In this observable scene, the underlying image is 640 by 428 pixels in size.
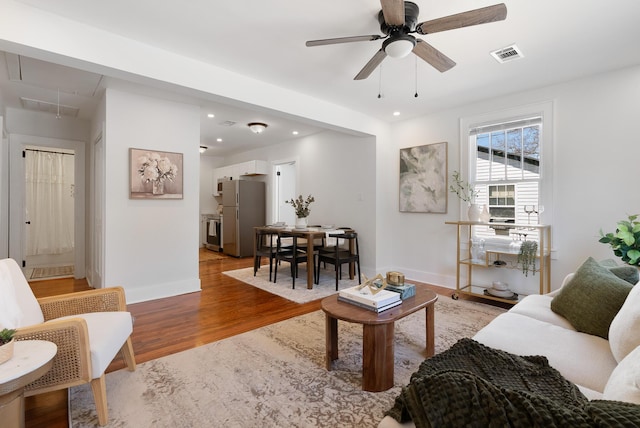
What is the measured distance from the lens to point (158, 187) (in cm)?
376

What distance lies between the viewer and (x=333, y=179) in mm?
5371

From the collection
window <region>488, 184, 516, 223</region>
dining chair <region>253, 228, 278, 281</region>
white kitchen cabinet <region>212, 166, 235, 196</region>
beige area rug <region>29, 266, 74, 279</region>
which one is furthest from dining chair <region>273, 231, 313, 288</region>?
white kitchen cabinet <region>212, 166, 235, 196</region>

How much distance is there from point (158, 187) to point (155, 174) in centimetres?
16

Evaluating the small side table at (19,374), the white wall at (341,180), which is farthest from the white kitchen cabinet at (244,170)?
the small side table at (19,374)

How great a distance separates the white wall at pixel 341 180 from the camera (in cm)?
481

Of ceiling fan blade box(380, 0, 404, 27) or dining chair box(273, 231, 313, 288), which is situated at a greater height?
ceiling fan blade box(380, 0, 404, 27)

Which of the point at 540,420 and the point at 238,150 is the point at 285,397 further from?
the point at 238,150

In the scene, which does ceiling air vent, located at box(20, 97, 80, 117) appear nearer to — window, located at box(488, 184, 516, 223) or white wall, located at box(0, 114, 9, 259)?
white wall, located at box(0, 114, 9, 259)

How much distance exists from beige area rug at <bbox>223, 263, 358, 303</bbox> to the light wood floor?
0.51ft

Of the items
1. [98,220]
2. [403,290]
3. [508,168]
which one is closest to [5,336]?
[403,290]

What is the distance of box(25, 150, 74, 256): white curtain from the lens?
5.62 metres

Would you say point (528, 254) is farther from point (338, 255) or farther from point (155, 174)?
point (155, 174)

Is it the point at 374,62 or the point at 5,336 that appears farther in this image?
the point at 374,62

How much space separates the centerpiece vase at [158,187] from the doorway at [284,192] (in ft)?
10.3
